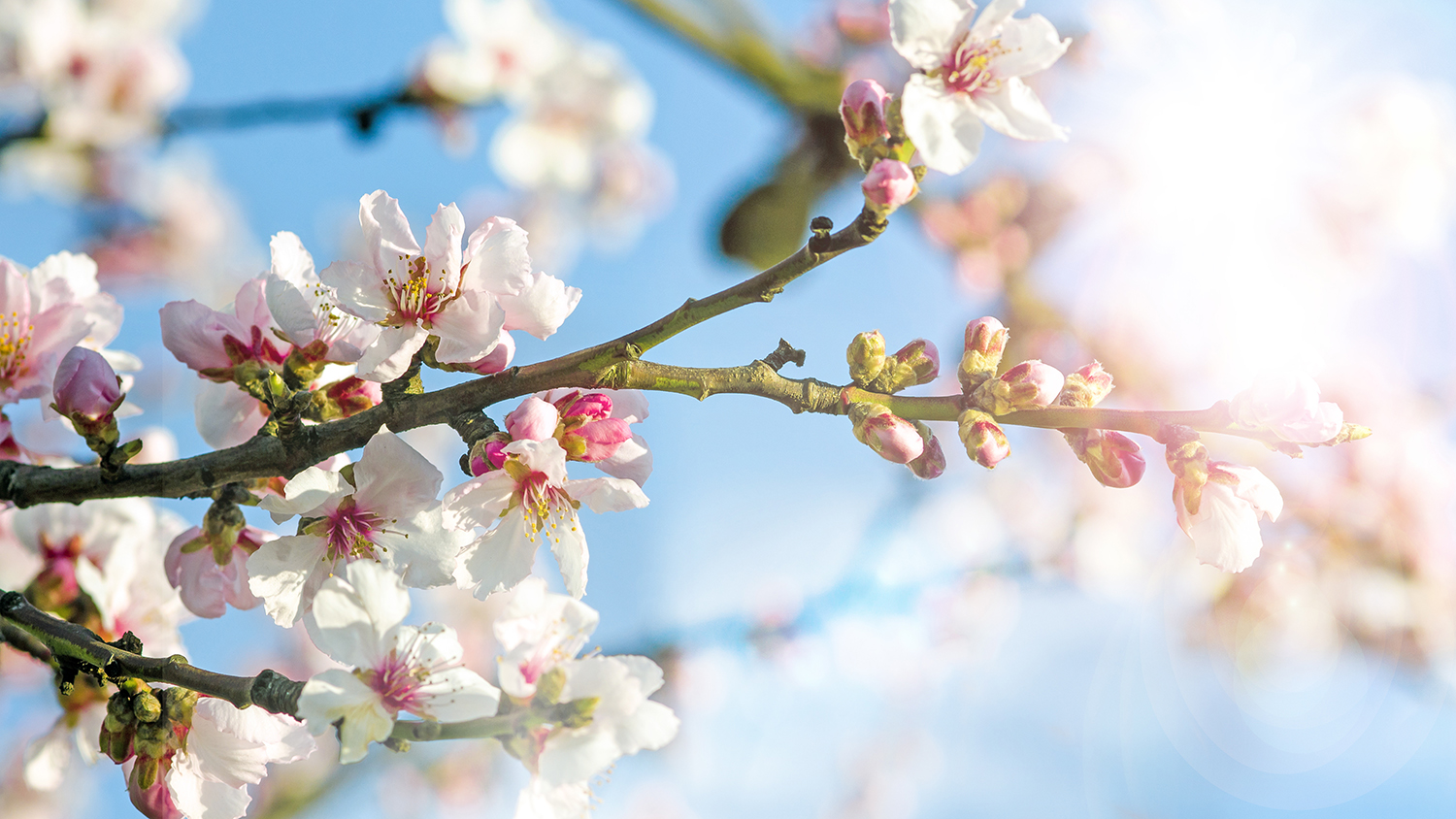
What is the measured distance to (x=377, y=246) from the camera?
2.81ft

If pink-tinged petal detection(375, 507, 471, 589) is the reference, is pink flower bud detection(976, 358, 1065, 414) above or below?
above

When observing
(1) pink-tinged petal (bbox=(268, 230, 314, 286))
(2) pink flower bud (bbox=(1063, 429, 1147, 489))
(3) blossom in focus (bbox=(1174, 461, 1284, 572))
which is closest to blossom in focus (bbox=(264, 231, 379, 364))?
(1) pink-tinged petal (bbox=(268, 230, 314, 286))

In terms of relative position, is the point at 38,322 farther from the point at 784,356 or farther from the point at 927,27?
the point at 927,27

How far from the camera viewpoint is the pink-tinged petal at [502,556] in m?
0.90

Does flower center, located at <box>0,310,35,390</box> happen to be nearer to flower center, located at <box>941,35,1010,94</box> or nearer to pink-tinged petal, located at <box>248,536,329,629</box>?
pink-tinged petal, located at <box>248,536,329,629</box>

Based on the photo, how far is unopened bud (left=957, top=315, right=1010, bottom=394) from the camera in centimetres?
87

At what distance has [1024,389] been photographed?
0.82 m

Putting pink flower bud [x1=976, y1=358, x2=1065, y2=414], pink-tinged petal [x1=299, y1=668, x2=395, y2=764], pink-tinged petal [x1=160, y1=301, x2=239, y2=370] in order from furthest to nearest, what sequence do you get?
pink-tinged petal [x1=160, y1=301, x2=239, y2=370]
pink flower bud [x1=976, y1=358, x2=1065, y2=414]
pink-tinged petal [x1=299, y1=668, x2=395, y2=764]

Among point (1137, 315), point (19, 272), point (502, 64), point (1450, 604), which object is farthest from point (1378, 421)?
point (19, 272)

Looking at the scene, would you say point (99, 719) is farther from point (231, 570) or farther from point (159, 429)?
point (159, 429)

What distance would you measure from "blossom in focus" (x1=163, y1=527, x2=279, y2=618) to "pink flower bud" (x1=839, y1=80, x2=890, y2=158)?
2.70ft

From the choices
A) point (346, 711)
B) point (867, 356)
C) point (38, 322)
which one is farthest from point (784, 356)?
point (38, 322)

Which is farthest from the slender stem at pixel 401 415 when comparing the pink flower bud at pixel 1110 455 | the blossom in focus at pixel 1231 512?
the blossom in focus at pixel 1231 512

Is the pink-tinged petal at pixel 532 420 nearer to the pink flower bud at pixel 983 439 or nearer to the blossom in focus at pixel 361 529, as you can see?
the blossom in focus at pixel 361 529
